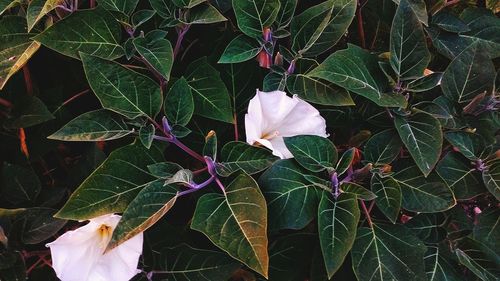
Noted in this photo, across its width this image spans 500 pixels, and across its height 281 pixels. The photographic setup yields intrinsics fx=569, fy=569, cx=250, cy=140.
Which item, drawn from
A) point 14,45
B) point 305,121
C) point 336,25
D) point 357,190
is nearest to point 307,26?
point 336,25

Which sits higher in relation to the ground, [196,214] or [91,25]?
[91,25]

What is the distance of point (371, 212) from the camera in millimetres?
958

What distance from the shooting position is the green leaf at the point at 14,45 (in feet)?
2.89

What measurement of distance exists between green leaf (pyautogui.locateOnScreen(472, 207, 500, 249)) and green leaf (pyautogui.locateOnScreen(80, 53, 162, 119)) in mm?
542

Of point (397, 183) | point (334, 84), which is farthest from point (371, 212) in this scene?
point (334, 84)

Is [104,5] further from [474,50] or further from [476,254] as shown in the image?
[476,254]

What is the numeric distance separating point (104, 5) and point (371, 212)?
55 cm

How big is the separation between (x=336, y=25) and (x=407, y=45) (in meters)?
0.11

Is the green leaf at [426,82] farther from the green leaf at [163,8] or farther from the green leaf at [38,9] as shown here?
the green leaf at [38,9]

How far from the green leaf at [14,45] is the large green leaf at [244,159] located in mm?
350

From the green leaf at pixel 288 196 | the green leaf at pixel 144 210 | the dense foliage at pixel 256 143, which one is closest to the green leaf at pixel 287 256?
the dense foliage at pixel 256 143

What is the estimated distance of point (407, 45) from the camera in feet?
2.90

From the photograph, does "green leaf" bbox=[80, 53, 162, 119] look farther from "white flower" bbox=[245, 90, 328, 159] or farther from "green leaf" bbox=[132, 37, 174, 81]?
"white flower" bbox=[245, 90, 328, 159]

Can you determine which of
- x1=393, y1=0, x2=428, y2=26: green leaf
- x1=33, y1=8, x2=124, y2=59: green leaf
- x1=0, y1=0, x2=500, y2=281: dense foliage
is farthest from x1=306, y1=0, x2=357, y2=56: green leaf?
x1=33, y1=8, x2=124, y2=59: green leaf
